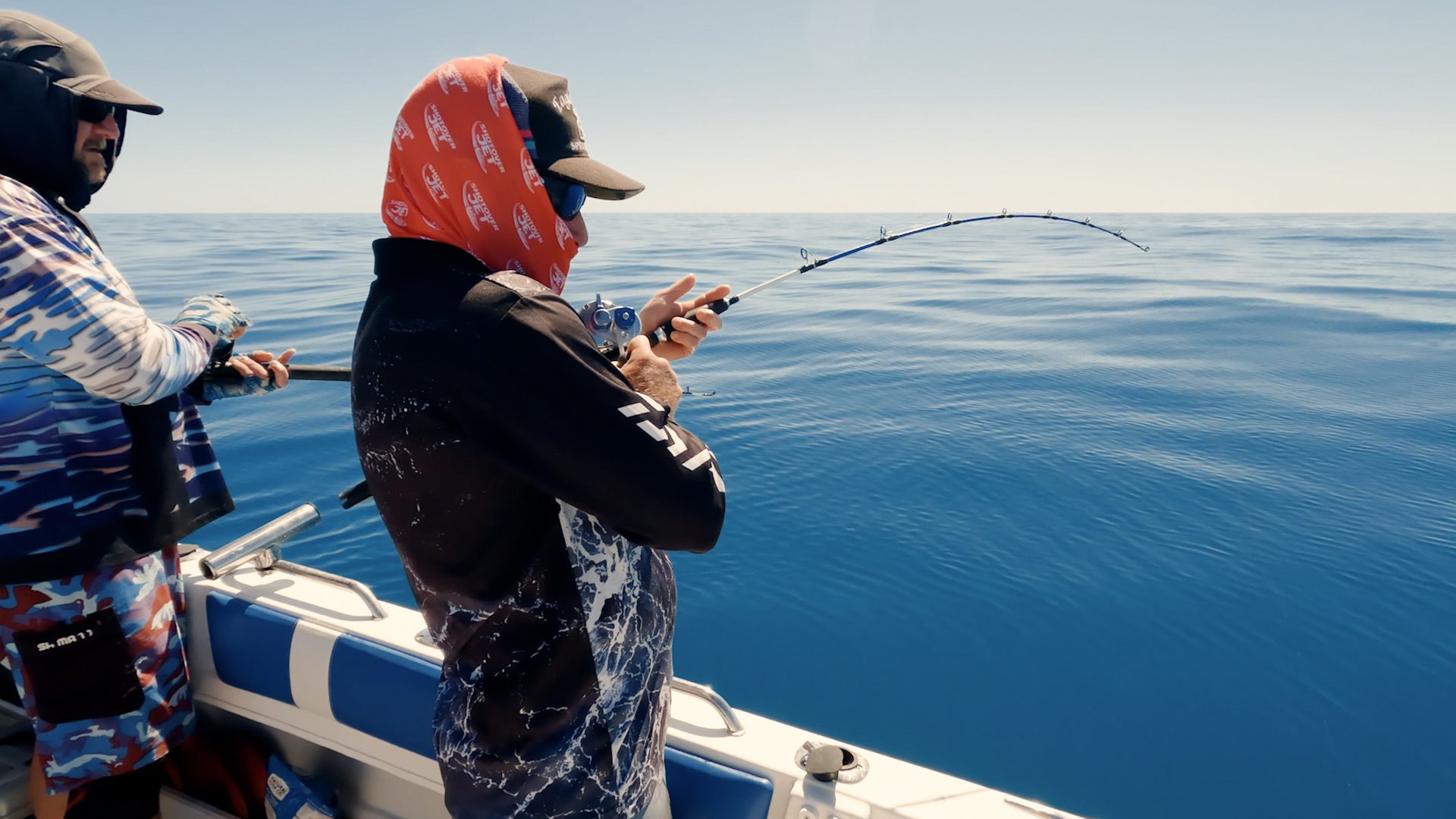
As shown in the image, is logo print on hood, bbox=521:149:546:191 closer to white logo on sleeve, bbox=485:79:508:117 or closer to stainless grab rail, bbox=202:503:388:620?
white logo on sleeve, bbox=485:79:508:117

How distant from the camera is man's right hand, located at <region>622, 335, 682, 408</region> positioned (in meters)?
1.00

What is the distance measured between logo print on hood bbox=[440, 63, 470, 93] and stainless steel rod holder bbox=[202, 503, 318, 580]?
1.55 m

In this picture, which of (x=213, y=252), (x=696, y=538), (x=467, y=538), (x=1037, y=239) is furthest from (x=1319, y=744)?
(x=1037, y=239)

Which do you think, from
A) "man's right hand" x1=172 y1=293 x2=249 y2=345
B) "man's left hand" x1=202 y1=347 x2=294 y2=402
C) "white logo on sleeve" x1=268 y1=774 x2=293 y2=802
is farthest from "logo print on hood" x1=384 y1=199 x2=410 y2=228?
"white logo on sleeve" x1=268 y1=774 x2=293 y2=802

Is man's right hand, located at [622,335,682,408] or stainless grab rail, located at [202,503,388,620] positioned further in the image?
stainless grab rail, located at [202,503,388,620]

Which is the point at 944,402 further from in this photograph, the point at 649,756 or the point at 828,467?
the point at 649,756

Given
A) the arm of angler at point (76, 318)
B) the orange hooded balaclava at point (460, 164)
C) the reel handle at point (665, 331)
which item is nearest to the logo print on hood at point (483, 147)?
the orange hooded balaclava at point (460, 164)

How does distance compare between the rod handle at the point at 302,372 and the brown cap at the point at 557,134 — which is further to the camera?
the rod handle at the point at 302,372

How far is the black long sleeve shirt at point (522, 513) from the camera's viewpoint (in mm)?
726

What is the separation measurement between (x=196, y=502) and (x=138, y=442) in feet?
0.77

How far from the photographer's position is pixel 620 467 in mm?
749

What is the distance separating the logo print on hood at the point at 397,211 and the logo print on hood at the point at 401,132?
2.6 inches

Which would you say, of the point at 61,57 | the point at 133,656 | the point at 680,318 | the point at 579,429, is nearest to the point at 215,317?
the point at 61,57

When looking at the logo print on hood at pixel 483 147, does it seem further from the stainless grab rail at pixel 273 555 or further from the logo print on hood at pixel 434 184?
the stainless grab rail at pixel 273 555
